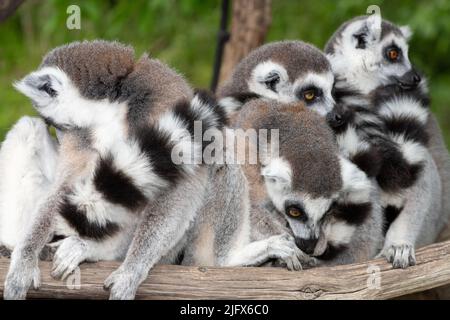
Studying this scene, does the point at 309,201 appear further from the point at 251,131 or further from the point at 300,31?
the point at 300,31

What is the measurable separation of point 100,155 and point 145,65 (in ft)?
2.61

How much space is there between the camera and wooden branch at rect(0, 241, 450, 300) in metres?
3.97

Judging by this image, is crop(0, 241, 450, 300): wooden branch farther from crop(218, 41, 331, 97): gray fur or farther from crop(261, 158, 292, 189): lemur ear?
crop(218, 41, 331, 97): gray fur

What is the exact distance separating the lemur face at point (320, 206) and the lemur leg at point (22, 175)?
1.36 meters

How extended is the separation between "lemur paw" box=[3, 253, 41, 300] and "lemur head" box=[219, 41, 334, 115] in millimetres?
1823

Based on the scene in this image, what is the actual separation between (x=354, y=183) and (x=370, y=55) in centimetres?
180

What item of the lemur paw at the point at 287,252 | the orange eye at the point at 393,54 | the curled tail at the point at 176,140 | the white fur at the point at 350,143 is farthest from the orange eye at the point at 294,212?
the orange eye at the point at 393,54

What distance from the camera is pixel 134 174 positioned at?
3852mm

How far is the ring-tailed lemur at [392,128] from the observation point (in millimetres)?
4754

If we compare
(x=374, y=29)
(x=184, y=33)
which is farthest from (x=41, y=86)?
(x=184, y=33)

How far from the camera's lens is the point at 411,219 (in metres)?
4.93

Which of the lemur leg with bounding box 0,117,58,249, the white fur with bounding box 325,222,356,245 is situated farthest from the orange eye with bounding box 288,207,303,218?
the lemur leg with bounding box 0,117,58,249

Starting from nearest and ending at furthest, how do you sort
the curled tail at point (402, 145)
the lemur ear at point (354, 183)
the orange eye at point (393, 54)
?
the lemur ear at point (354, 183) → the curled tail at point (402, 145) → the orange eye at point (393, 54)

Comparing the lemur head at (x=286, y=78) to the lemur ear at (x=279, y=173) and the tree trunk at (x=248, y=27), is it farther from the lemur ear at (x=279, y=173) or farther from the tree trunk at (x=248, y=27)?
the tree trunk at (x=248, y=27)
